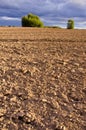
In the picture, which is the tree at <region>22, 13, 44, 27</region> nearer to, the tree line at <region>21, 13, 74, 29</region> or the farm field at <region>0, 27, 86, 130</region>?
the tree line at <region>21, 13, 74, 29</region>

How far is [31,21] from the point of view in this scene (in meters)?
37.6

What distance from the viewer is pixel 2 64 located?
8.09 m

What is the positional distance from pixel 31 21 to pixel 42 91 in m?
31.5

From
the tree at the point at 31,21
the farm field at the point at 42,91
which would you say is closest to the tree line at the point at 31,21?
the tree at the point at 31,21

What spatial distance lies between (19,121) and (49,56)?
381 centimetres

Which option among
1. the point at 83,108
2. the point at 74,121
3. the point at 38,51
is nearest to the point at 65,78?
the point at 83,108

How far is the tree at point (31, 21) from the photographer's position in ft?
123

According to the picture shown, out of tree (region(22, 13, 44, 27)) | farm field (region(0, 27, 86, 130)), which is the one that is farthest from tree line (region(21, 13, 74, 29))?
farm field (region(0, 27, 86, 130))

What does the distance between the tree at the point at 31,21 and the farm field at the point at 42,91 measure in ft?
92.9

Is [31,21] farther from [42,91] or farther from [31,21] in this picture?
[42,91]

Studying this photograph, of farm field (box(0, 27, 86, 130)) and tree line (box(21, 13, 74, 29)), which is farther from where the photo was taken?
tree line (box(21, 13, 74, 29))

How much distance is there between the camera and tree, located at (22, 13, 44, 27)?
37.6 m

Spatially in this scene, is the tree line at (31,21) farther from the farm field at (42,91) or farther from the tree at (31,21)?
the farm field at (42,91)

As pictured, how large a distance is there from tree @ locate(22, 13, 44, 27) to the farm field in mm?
28323
